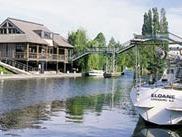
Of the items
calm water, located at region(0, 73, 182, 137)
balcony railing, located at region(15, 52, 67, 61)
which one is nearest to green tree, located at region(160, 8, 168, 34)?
balcony railing, located at region(15, 52, 67, 61)

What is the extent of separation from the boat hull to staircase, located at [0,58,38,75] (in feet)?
165

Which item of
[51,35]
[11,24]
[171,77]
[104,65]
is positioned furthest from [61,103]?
[104,65]

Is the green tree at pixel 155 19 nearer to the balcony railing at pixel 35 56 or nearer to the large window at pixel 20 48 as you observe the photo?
the balcony railing at pixel 35 56

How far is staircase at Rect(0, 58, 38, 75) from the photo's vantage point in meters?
71.3

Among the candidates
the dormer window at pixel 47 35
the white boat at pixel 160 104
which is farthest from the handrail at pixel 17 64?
the white boat at pixel 160 104

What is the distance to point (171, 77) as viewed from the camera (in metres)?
27.0

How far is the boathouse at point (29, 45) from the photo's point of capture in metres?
79.6

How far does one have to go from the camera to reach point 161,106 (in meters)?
22.1

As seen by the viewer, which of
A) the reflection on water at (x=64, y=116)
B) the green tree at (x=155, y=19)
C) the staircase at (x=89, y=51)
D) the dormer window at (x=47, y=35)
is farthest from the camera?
the green tree at (x=155, y=19)

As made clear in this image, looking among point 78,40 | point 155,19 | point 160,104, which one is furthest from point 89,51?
point 160,104

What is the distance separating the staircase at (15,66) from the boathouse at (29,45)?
2.69 feet

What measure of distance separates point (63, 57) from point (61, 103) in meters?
56.1

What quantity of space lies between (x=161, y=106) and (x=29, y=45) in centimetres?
6045

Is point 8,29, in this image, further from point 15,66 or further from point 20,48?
point 15,66
